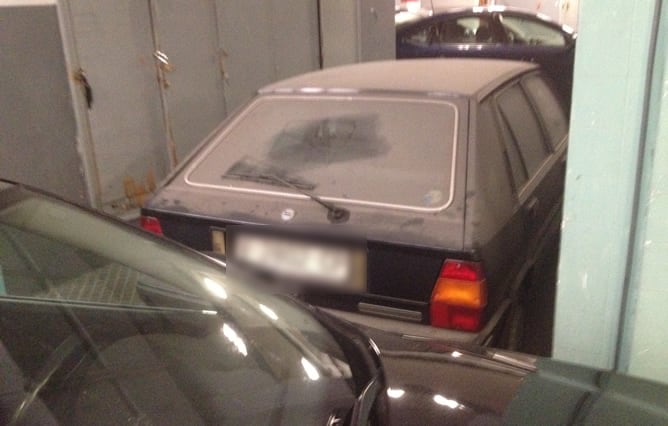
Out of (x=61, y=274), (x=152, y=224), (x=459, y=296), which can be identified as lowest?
(x=459, y=296)

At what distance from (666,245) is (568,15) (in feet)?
45.8

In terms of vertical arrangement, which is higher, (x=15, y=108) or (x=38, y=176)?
(x=15, y=108)

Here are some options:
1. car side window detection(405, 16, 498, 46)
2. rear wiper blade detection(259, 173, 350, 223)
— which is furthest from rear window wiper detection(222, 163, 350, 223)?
car side window detection(405, 16, 498, 46)

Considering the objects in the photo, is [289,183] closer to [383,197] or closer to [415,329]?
[383,197]

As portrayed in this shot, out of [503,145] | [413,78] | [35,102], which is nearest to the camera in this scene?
[503,145]

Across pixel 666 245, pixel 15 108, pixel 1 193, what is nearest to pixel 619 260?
pixel 666 245

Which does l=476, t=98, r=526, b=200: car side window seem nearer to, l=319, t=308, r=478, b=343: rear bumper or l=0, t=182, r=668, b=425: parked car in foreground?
l=319, t=308, r=478, b=343: rear bumper

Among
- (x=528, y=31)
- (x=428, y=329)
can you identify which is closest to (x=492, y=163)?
(x=428, y=329)

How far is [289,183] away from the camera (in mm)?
2602

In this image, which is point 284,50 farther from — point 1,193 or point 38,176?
point 1,193

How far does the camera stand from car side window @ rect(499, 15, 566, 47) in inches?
350

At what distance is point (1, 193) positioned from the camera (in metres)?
1.76

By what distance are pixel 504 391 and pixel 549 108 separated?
2529 millimetres

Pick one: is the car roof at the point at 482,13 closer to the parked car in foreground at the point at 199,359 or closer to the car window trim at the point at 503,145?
the car window trim at the point at 503,145
